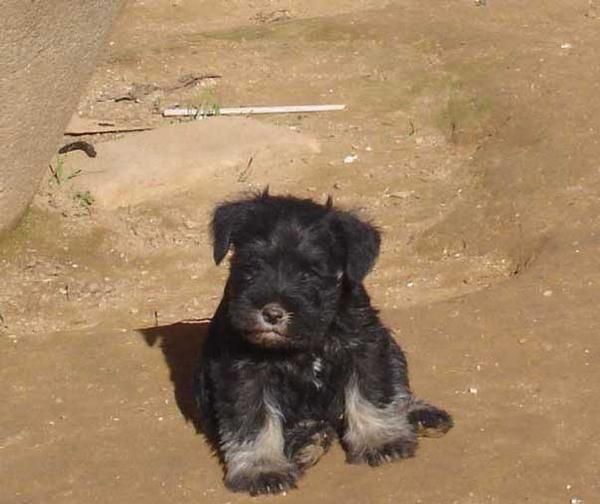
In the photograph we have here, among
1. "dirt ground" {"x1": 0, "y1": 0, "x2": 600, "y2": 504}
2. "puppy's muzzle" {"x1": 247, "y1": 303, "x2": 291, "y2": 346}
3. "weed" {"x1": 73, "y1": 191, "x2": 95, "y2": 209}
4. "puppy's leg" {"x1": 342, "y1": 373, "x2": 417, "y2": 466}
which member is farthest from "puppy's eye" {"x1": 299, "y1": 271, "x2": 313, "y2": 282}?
"weed" {"x1": 73, "y1": 191, "x2": 95, "y2": 209}

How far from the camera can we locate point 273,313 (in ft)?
19.5

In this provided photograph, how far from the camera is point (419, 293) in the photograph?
920cm

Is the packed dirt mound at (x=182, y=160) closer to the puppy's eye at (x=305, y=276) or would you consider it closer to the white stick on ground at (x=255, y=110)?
the white stick on ground at (x=255, y=110)

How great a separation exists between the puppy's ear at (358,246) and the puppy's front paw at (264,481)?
0.91 m

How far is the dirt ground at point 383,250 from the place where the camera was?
21.8 feet

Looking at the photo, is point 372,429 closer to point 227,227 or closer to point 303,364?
point 303,364

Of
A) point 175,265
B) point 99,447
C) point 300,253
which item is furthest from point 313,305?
point 175,265

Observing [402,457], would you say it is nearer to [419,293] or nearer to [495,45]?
[419,293]

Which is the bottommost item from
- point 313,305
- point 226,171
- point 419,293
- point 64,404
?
point 226,171

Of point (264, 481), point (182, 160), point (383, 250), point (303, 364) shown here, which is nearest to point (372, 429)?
point (303, 364)

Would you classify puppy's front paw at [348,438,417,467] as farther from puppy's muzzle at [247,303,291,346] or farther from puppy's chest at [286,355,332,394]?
puppy's muzzle at [247,303,291,346]

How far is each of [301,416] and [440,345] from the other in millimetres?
1364

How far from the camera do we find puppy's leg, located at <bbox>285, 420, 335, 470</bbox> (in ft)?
21.3

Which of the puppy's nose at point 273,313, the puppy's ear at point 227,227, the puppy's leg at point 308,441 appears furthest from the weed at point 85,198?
the puppy's nose at point 273,313
